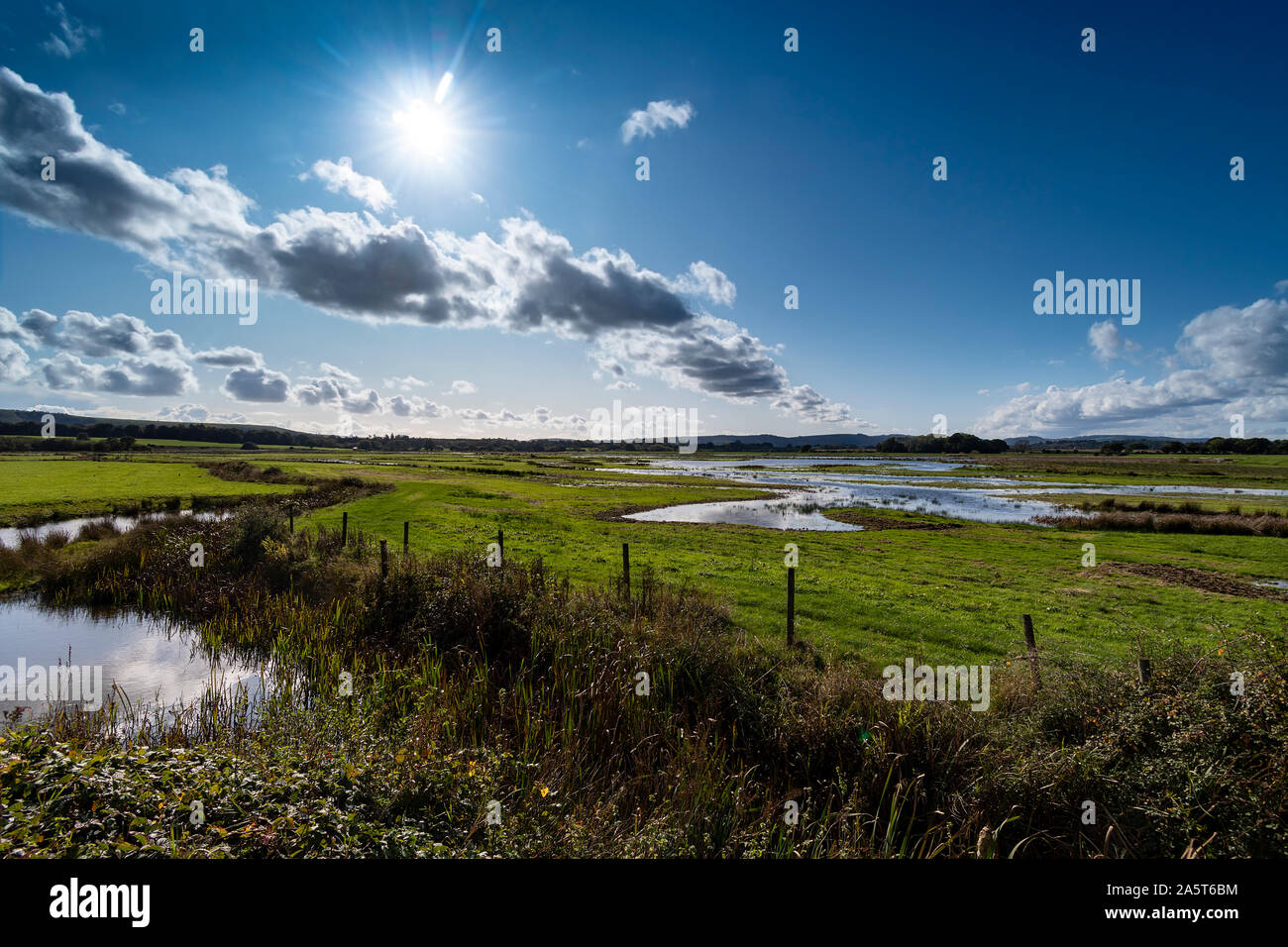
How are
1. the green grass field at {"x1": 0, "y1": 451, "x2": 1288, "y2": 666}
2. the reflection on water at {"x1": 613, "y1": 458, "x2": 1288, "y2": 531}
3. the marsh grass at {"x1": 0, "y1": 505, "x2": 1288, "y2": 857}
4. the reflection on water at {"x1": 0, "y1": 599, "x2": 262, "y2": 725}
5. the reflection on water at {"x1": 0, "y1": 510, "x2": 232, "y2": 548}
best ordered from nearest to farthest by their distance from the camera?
the marsh grass at {"x1": 0, "y1": 505, "x2": 1288, "y2": 857}, the reflection on water at {"x1": 0, "y1": 599, "x2": 262, "y2": 725}, the green grass field at {"x1": 0, "y1": 451, "x2": 1288, "y2": 666}, the reflection on water at {"x1": 0, "y1": 510, "x2": 232, "y2": 548}, the reflection on water at {"x1": 613, "y1": 458, "x2": 1288, "y2": 531}

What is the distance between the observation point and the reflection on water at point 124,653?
41.8 ft

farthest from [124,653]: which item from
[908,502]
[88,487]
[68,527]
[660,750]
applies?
[908,502]

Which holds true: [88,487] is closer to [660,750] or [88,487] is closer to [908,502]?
[660,750]

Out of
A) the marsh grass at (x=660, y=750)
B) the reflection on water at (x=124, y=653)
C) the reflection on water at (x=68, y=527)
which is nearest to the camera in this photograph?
the marsh grass at (x=660, y=750)

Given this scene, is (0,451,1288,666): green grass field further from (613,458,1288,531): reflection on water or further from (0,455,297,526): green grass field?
(613,458,1288,531): reflection on water

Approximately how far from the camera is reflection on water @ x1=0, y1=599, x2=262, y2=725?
12727mm

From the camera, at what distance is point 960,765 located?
7254mm

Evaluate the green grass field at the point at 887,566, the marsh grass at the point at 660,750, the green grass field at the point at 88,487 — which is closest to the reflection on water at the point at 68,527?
the green grass field at the point at 88,487

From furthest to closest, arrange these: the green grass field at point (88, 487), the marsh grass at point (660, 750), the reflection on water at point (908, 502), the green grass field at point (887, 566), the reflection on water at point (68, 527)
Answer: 1. the reflection on water at point (908, 502)
2. the green grass field at point (88, 487)
3. the reflection on water at point (68, 527)
4. the green grass field at point (887, 566)
5. the marsh grass at point (660, 750)

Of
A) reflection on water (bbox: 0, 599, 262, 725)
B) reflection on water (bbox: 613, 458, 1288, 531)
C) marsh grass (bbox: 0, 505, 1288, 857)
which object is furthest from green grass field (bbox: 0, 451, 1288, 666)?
reflection on water (bbox: 0, 599, 262, 725)

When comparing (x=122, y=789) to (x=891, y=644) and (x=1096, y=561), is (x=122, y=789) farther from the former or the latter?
(x=1096, y=561)

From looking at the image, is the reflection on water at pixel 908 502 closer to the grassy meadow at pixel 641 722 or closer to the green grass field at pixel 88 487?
the grassy meadow at pixel 641 722

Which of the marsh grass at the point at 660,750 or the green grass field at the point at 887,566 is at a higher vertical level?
the marsh grass at the point at 660,750
